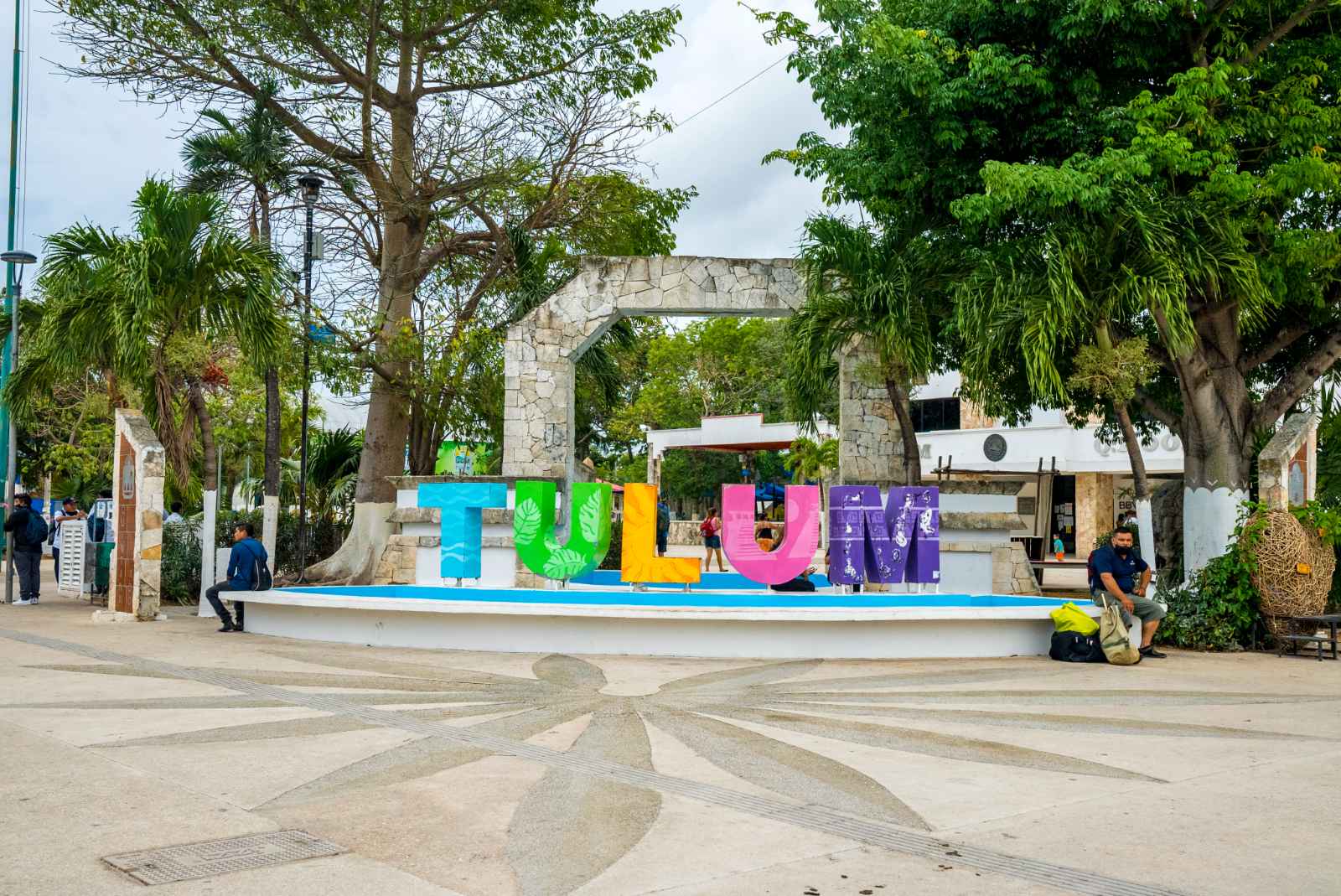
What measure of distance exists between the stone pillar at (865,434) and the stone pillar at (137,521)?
10311mm

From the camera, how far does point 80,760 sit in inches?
296

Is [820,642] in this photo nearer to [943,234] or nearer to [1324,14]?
[943,234]

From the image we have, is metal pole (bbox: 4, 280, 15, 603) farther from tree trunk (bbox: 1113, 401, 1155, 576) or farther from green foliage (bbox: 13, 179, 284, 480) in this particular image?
tree trunk (bbox: 1113, 401, 1155, 576)

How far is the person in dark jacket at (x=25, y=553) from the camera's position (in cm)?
1959

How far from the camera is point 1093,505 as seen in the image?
39312mm

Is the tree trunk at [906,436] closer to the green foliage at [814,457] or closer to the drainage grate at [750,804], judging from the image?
the drainage grate at [750,804]

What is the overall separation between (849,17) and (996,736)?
452 inches

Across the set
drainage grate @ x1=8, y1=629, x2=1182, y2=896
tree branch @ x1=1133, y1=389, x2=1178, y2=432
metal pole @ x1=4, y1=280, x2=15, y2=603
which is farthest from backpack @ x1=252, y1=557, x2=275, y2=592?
tree branch @ x1=1133, y1=389, x2=1178, y2=432

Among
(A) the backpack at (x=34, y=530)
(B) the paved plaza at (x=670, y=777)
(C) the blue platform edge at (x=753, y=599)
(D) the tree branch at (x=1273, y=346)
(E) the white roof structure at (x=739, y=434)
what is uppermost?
(E) the white roof structure at (x=739, y=434)

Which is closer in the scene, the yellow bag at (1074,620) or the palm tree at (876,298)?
the yellow bag at (1074,620)

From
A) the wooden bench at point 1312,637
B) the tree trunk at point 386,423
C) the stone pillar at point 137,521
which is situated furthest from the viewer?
the tree trunk at point 386,423

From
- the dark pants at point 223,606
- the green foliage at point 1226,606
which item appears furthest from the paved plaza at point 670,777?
the dark pants at point 223,606

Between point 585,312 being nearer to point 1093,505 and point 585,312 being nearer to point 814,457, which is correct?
point 814,457

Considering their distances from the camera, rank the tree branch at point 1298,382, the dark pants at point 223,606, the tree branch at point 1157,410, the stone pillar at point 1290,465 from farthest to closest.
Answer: the tree branch at point 1157,410, the tree branch at point 1298,382, the dark pants at point 223,606, the stone pillar at point 1290,465
